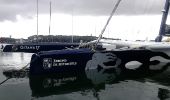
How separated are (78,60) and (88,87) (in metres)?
3.77

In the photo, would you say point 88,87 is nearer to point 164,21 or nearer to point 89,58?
point 89,58

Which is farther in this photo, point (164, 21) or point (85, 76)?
point (164, 21)

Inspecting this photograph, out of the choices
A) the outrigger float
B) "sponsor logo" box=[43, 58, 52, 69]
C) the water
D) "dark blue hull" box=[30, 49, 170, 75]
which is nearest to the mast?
the outrigger float

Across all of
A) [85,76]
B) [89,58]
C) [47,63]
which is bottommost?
[85,76]

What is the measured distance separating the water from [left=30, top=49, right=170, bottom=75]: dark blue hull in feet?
2.09

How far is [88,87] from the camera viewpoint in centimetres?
1332

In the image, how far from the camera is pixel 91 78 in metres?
15.6

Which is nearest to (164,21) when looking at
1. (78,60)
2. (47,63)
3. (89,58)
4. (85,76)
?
(89,58)

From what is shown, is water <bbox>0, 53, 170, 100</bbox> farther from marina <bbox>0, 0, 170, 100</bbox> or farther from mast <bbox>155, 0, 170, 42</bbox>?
mast <bbox>155, 0, 170, 42</bbox>

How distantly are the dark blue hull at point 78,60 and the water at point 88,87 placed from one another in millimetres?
637

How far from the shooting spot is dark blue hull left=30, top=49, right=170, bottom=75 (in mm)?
15852

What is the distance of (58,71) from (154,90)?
603cm

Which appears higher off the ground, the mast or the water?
the mast

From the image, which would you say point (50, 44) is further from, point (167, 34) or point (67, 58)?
point (167, 34)
